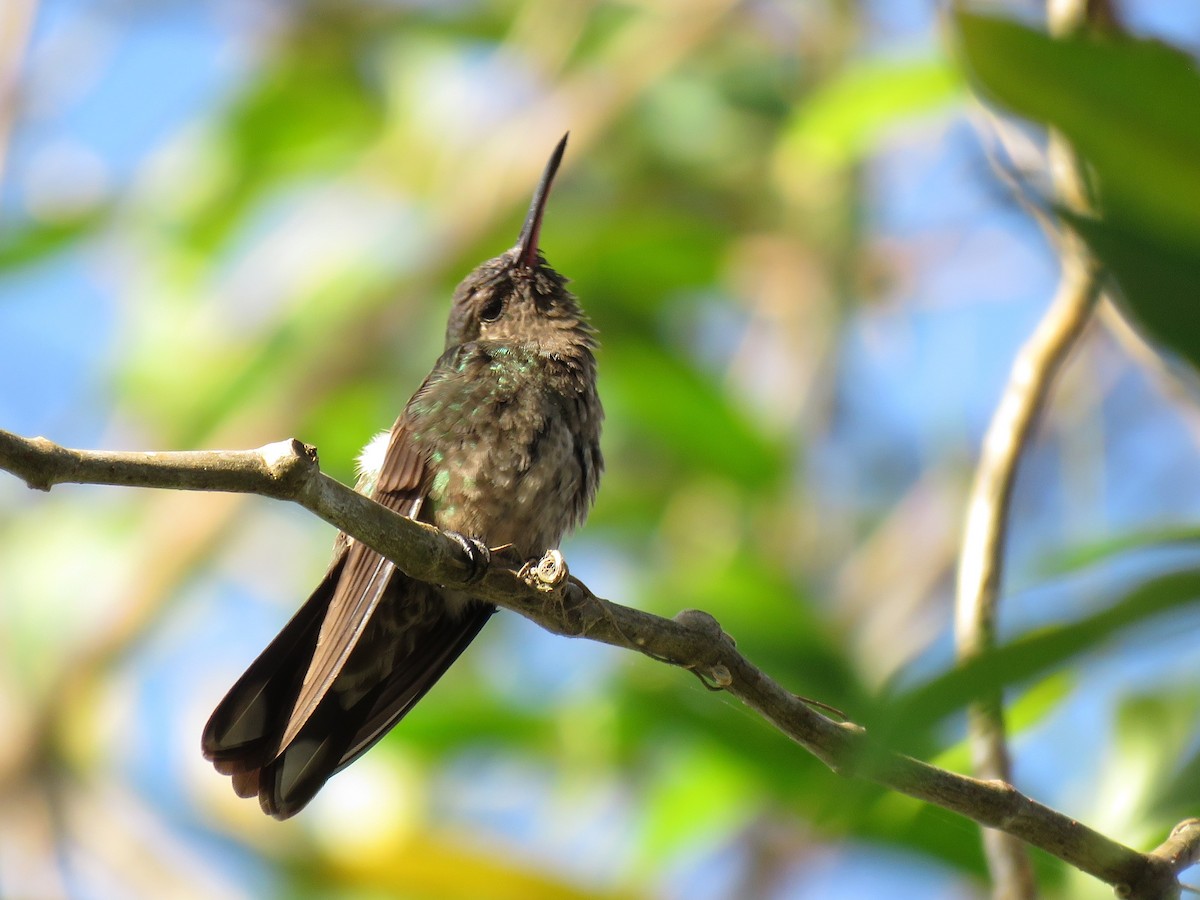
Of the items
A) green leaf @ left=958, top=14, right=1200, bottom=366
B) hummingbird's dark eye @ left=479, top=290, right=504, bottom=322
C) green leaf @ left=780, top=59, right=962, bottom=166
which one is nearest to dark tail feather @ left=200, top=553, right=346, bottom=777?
hummingbird's dark eye @ left=479, top=290, right=504, bottom=322

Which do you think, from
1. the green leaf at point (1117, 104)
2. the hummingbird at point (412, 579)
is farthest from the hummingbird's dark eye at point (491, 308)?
the green leaf at point (1117, 104)

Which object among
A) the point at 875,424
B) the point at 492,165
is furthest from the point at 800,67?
the point at 492,165

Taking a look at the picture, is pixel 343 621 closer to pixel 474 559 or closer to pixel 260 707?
pixel 260 707

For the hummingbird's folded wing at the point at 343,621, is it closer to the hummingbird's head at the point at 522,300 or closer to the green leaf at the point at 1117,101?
the hummingbird's head at the point at 522,300

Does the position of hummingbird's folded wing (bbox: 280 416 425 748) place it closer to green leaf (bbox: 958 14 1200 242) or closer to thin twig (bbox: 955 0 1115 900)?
thin twig (bbox: 955 0 1115 900)

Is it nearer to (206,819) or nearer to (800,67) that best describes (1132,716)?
(206,819)

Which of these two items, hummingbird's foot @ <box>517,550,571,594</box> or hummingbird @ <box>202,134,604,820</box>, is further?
hummingbird @ <box>202,134,604,820</box>

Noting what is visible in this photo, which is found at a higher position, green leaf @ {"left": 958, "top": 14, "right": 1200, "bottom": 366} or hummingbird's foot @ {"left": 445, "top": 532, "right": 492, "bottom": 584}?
hummingbird's foot @ {"left": 445, "top": 532, "right": 492, "bottom": 584}
